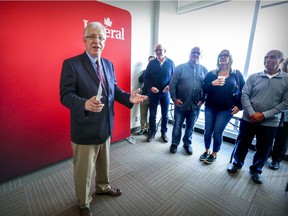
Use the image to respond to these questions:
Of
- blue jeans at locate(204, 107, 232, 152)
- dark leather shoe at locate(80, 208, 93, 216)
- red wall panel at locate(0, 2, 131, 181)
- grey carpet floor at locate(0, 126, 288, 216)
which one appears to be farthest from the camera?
blue jeans at locate(204, 107, 232, 152)

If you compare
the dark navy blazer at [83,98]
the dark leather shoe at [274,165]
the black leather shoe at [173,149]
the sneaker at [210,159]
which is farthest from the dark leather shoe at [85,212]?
the dark leather shoe at [274,165]

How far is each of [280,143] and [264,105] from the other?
922 millimetres

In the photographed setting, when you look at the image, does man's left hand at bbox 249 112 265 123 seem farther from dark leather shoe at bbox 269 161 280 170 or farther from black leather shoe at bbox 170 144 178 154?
black leather shoe at bbox 170 144 178 154

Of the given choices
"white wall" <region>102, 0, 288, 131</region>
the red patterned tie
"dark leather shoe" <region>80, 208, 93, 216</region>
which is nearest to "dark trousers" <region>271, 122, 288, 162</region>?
"white wall" <region>102, 0, 288, 131</region>

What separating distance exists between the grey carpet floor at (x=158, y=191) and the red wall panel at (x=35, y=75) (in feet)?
1.04

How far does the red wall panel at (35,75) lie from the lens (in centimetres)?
173

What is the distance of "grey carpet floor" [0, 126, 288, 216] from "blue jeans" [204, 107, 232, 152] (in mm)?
433

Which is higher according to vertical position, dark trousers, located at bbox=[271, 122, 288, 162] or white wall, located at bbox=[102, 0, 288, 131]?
white wall, located at bbox=[102, 0, 288, 131]

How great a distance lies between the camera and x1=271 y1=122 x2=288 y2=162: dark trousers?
229 centimetres

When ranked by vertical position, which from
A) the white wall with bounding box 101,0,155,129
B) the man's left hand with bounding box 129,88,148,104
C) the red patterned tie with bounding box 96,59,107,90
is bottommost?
the man's left hand with bounding box 129,88,148,104

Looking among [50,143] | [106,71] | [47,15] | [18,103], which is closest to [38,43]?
[47,15]

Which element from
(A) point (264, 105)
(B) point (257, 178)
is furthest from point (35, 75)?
(B) point (257, 178)

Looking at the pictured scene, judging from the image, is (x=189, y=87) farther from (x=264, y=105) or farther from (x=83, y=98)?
(x=83, y=98)

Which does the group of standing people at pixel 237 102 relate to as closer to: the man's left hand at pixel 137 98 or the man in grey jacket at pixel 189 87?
the man in grey jacket at pixel 189 87
